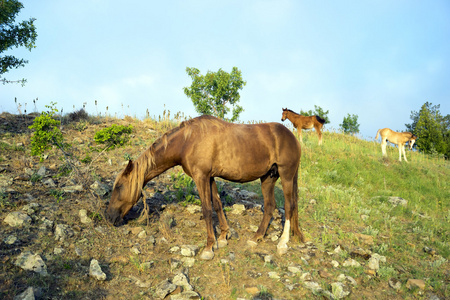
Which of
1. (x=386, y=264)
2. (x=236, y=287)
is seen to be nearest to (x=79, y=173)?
(x=236, y=287)

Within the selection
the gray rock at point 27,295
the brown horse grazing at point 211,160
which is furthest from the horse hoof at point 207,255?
the gray rock at point 27,295

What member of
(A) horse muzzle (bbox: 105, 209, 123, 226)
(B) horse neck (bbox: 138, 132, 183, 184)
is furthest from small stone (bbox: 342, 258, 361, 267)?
(A) horse muzzle (bbox: 105, 209, 123, 226)

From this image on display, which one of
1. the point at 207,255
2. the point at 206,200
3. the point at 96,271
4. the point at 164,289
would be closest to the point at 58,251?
the point at 96,271

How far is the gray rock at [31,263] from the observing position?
14.5 ft

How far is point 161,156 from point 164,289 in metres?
2.59

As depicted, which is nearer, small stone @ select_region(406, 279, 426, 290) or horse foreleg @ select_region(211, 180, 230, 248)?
small stone @ select_region(406, 279, 426, 290)

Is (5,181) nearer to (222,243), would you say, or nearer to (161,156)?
(161,156)

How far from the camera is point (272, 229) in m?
7.15

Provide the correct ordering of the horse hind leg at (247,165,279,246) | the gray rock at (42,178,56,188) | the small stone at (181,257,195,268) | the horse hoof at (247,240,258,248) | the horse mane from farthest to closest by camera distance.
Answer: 1. the gray rock at (42,178,56,188)
2. the horse hind leg at (247,165,279,246)
3. the horse hoof at (247,240,258,248)
4. the horse mane
5. the small stone at (181,257,195,268)

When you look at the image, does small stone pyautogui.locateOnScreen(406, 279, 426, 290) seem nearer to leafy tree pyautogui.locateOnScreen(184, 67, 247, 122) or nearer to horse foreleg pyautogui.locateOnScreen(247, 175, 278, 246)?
horse foreleg pyautogui.locateOnScreen(247, 175, 278, 246)

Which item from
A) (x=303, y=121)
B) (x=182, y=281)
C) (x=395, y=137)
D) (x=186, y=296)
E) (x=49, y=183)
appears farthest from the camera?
(x=303, y=121)

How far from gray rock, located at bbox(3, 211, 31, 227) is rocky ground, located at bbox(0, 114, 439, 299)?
0.02 m

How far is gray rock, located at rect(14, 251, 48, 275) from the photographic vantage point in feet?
14.5

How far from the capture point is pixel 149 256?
539cm
